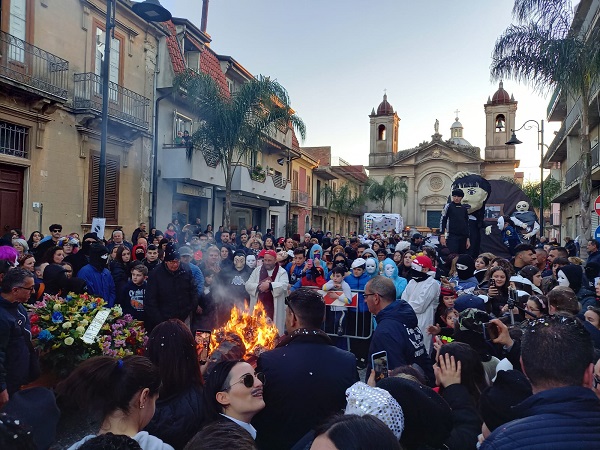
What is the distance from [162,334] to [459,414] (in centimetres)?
185

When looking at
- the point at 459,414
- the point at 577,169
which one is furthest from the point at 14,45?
the point at 577,169

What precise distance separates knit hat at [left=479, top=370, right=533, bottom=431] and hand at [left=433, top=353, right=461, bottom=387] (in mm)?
293

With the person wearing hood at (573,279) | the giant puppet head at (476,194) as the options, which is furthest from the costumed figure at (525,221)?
the person wearing hood at (573,279)

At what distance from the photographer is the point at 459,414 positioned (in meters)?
2.54

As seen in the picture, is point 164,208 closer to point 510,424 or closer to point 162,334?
point 162,334

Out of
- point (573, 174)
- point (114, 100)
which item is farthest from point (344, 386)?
point (573, 174)

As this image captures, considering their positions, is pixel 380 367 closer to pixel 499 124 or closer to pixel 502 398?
pixel 502 398

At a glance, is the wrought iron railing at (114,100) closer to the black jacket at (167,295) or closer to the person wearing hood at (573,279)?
the black jacket at (167,295)

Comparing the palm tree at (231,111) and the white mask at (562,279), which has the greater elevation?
the palm tree at (231,111)

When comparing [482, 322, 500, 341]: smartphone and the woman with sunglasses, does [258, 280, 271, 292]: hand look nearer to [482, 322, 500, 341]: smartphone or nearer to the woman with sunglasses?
[482, 322, 500, 341]: smartphone

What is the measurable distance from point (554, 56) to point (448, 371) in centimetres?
1412

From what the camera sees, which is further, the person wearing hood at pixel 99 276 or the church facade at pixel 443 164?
the church facade at pixel 443 164

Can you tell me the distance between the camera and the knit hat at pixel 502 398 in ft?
7.38

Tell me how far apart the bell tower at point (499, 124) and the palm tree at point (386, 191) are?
1168 centimetres
